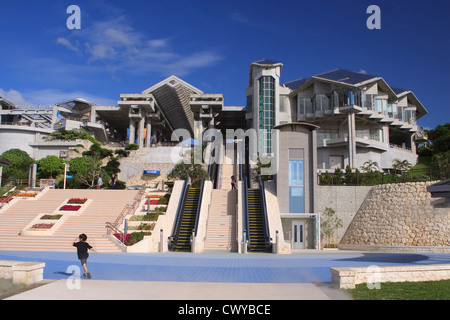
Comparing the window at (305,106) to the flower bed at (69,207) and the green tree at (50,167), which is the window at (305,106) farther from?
the flower bed at (69,207)

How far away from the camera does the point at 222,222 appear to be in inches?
914

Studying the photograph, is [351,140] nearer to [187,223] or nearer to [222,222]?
[222,222]

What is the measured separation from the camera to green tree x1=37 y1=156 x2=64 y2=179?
4169 centimetres

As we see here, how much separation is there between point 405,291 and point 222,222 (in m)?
15.3

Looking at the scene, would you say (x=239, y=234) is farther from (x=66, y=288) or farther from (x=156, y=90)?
(x=156, y=90)

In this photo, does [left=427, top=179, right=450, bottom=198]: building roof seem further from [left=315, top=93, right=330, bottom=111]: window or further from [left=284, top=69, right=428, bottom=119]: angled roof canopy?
[left=315, top=93, right=330, bottom=111]: window

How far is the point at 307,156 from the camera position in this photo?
25969 mm

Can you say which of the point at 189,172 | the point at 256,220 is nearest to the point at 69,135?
the point at 189,172

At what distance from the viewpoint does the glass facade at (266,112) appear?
48.5 meters

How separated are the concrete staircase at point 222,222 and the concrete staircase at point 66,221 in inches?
218

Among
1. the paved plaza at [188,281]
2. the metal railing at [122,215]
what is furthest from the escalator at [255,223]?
the metal railing at [122,215]

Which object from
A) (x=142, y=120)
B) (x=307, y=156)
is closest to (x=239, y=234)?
(x=307, y=156)
